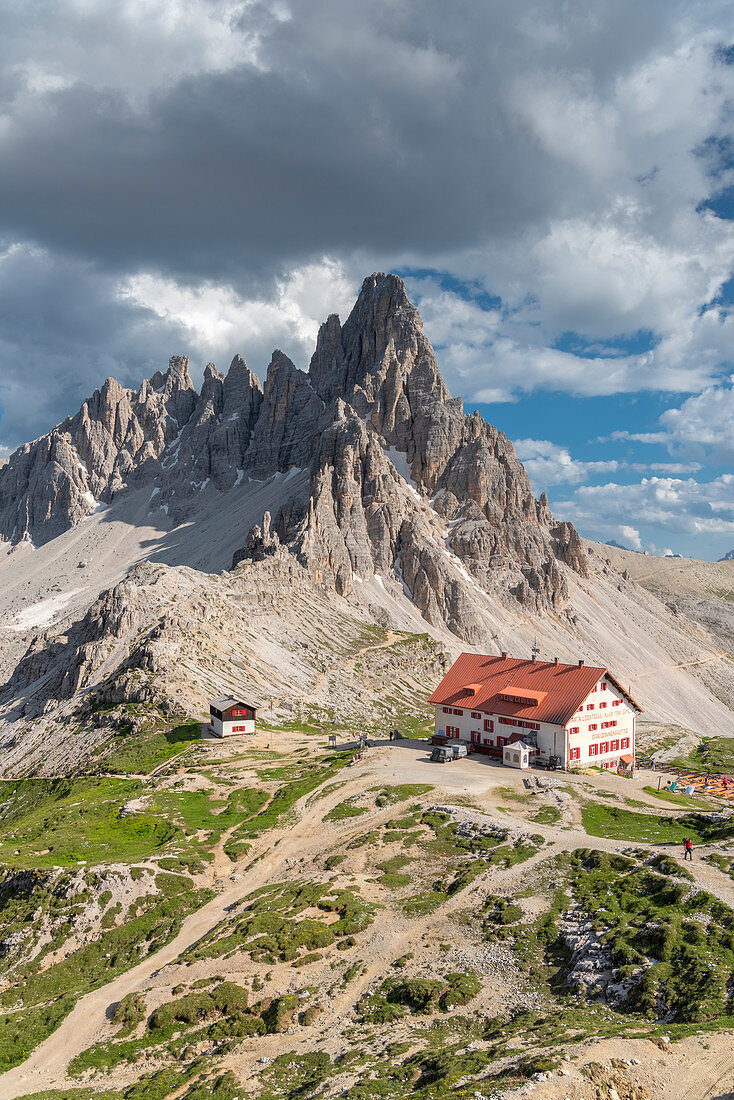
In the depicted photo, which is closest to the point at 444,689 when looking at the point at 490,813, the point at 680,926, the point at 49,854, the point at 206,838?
the point at 490,813

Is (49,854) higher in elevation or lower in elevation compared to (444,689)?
lower

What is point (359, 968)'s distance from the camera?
30609 mm

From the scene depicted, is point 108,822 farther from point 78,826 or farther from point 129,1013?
point 129,1013

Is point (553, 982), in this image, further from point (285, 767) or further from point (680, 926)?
point (285, 767)

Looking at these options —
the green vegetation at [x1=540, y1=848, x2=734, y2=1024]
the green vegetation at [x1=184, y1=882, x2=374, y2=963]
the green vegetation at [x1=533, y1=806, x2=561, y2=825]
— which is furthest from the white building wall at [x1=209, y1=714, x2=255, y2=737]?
the green vegetation at [x1=540, y1=848, x2=734, y2=1024]

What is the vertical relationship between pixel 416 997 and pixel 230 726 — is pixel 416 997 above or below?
below

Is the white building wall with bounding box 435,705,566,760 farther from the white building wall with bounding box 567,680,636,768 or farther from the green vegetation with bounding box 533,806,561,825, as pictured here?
the green vegetation with bounding box 533,806,561,825

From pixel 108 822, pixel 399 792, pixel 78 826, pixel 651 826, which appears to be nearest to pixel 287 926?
pixel 399 792

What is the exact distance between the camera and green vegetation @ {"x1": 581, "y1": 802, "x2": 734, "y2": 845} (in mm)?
40728

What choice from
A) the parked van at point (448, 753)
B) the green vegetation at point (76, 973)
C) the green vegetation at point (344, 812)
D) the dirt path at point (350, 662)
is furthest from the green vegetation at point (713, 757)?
the green vegetation at point (76, 973)

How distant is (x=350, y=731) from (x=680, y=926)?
62.1 meters

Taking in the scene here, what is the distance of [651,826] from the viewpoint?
44.3 meters

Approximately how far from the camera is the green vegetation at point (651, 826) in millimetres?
40728

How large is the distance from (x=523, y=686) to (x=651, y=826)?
27300 millimetres
